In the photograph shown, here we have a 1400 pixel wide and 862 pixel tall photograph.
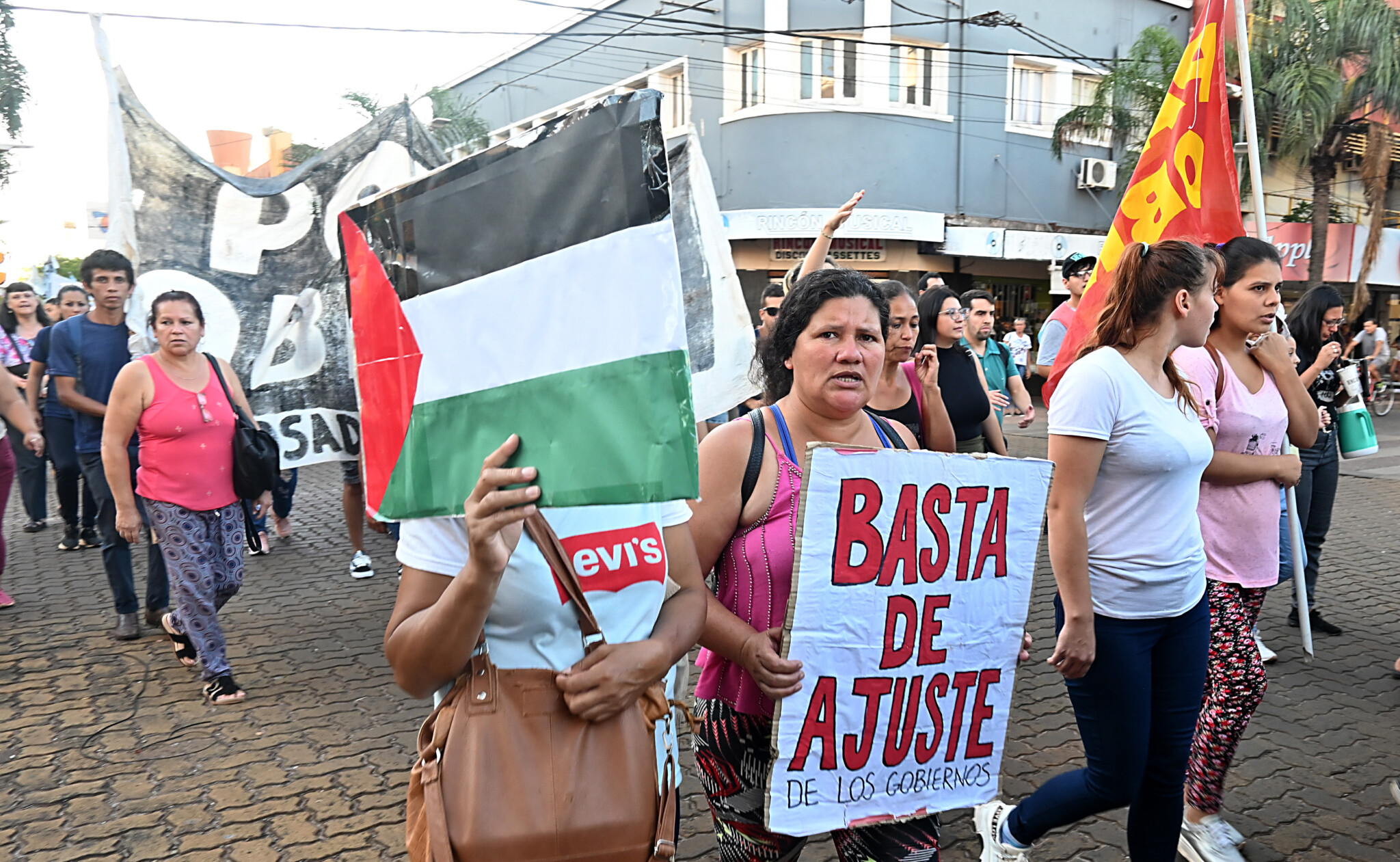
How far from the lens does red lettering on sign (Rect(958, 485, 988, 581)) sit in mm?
2262

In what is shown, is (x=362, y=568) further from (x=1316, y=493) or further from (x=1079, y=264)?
(x=1316, y=493)

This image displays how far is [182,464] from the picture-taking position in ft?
15.6

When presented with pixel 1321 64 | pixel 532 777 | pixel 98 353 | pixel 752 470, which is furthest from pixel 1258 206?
pixel 1321 64

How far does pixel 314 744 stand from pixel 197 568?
1169mm

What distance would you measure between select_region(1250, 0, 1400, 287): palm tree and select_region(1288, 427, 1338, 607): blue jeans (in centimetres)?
1672

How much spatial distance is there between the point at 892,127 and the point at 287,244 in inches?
678

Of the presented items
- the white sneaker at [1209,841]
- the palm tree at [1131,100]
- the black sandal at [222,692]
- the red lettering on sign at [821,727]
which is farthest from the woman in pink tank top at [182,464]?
the palm tree at [1131,100]

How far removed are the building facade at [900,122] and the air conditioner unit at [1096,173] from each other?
0.06 m

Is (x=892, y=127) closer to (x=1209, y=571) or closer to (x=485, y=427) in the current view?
(x=1209, y=571)

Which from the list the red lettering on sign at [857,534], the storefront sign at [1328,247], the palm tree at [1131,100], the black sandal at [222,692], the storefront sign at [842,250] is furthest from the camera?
the storefront sign at [1328,247]

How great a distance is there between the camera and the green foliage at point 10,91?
20730mm

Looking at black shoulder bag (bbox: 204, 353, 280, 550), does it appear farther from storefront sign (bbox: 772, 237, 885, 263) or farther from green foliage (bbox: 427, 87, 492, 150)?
green foliage (bbox: 427, 87, 492, 150)

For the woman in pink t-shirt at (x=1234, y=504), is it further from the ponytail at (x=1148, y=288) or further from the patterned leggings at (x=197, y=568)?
the patterned leggings at (x=197, y=568)

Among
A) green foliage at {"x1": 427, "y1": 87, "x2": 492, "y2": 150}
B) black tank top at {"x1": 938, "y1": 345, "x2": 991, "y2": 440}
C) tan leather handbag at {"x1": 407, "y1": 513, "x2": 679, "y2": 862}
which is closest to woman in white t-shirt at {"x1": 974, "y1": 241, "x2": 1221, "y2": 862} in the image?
tan leather handbag at {"x1": 407, "y1": 513, "x2": 679, "y2": 862}
